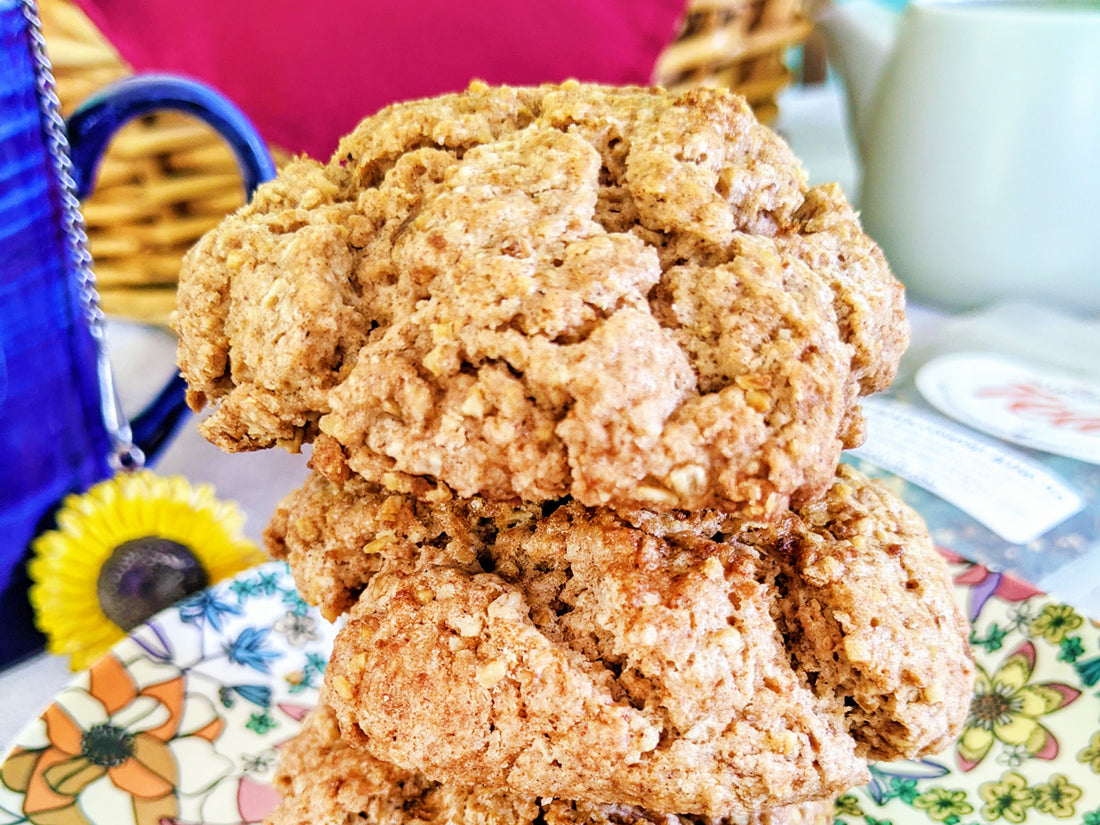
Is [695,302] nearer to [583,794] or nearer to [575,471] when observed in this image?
[575,471]

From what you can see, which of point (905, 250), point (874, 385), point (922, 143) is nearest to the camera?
point (874, 385)

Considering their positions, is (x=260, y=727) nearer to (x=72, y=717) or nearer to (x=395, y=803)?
(x=72, y=717)

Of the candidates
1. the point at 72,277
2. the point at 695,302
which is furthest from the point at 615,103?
the point at 72,277

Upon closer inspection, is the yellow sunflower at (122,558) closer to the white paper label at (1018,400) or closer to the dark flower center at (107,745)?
the dark flower center at (107,745)

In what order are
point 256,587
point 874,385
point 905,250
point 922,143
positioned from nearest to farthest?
point 874,385
point 256,587
point 922,143
point 905,250

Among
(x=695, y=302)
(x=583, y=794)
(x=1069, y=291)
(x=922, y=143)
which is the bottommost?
(x=1069, y=291)

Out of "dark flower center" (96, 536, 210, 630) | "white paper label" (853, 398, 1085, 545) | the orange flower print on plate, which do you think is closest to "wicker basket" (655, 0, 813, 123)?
"white paper label" (853, 398, 1085, 545)

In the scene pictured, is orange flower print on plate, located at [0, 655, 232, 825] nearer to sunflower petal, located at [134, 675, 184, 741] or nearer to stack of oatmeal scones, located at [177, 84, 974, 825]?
sunflower petal, located at [134, 675, 184, 741]

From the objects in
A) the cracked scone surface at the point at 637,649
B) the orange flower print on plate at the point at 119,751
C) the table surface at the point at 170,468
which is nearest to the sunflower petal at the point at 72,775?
the orange flower print on plate at the point at 119,751
